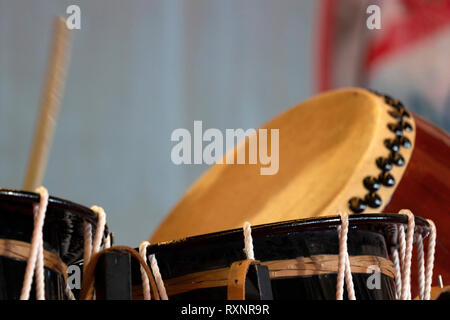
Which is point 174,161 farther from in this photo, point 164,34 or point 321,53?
point 321,53

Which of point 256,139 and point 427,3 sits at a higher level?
point 427,3

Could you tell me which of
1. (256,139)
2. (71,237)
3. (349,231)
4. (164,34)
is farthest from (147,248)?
(164,34)

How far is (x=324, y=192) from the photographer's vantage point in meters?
0.89

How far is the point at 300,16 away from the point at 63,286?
6.83 feet

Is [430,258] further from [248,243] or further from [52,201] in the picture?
[52,201]

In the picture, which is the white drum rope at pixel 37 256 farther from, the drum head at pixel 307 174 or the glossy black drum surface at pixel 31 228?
the drum head at pixel 307 174

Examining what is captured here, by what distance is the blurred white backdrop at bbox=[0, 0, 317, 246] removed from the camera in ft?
8.17

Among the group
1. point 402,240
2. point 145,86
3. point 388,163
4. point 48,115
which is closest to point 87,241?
point 402,240

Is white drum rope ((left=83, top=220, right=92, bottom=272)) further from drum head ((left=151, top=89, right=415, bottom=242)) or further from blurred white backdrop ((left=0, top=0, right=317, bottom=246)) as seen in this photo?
blurred white backdrop ((left=0, top=0, right=317, bottom=246))

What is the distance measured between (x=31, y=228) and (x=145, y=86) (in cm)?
205

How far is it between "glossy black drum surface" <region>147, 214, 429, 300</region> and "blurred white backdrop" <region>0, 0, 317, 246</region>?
1847mm

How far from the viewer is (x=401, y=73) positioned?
202cm

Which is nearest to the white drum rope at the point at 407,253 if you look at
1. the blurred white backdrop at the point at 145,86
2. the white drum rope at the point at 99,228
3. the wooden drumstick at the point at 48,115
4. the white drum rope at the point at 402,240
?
the white drum rope at the point at 402,240

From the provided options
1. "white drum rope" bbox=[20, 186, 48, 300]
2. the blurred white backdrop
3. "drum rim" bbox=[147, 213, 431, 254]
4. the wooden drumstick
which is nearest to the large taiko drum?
"drum rim" bbox=[147, 213, 431, 254]
